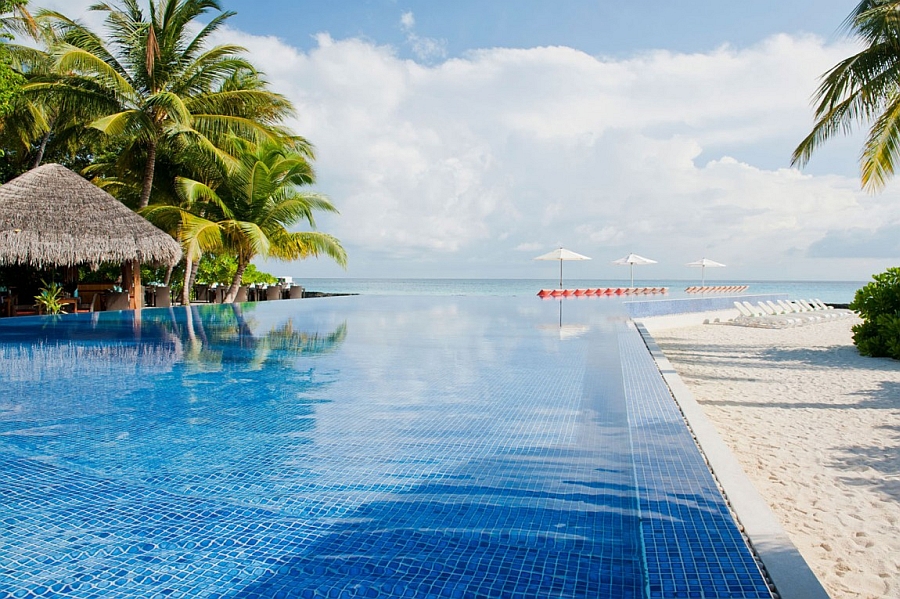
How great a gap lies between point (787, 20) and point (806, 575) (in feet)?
50.6

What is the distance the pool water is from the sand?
493 mm

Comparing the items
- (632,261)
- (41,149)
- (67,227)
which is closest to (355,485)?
(67,227)

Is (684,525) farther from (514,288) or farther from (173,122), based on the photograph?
(514,288)

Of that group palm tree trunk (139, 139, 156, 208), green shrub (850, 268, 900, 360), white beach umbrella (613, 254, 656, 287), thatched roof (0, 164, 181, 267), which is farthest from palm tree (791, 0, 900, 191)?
white beach umbrella (613, 254, 656, 287)

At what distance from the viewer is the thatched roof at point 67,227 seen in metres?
11.5

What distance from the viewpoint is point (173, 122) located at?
529 inches

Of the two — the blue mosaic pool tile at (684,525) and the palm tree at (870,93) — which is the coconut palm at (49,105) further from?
the palm tree at (870,93)

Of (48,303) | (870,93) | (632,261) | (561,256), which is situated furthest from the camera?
(632,261)

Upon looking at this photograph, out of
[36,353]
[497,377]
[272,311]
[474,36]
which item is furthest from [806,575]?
[474,36]

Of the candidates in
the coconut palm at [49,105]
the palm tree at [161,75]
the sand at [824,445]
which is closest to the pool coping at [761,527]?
the sand at [824,445]

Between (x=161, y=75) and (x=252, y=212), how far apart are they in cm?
349

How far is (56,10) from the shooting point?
14305 millimetres

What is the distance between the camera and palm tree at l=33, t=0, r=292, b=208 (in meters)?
12.8

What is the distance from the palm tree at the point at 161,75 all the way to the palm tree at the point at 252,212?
2.23 ft
